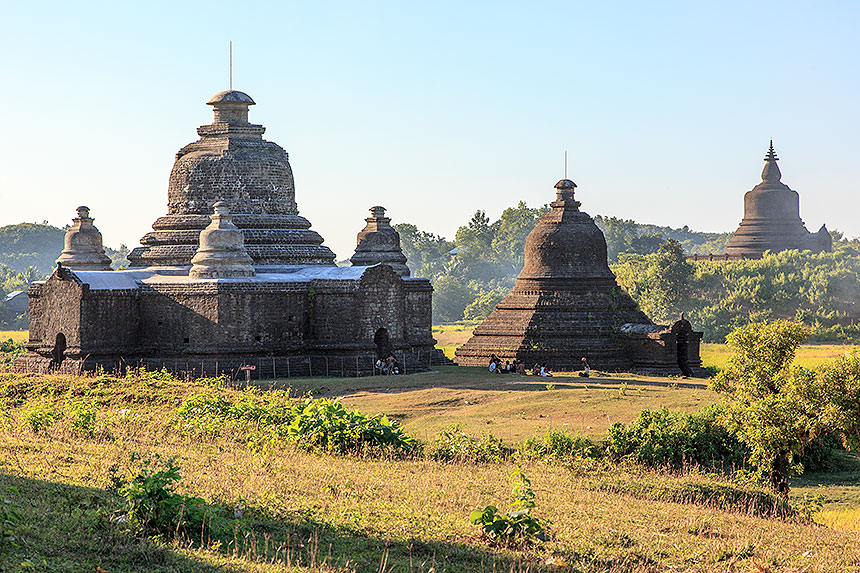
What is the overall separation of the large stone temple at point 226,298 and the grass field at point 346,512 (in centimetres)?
854

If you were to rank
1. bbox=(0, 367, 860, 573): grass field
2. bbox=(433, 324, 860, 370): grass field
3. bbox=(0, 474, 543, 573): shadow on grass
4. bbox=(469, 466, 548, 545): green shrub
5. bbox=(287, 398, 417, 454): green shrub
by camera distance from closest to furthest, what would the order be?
bbox=(0, 474, 543, 573): shadow on grass → bbox=(0, 367, 860, 573): grass field → bbox=(469, 466, 548, 545): green shrub → bbox=(287, 398, 417, 454): green shrub → bbox=(433, 324, 860, 370): grass field

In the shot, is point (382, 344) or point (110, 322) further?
point (382, 344)

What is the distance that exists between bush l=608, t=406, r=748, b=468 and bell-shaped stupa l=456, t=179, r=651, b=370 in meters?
12.9

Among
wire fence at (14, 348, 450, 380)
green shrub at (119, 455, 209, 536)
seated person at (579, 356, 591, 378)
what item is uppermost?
wire fence at (14, 348, 450, 380)

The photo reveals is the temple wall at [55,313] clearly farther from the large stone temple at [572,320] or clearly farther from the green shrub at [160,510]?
the green shrub at [160,510]

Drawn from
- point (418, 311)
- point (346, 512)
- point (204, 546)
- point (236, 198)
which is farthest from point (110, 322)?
point (204, 546)

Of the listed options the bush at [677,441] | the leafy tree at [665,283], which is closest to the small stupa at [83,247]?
the bush at [677,441]

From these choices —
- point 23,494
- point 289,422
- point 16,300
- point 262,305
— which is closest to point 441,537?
point 23,494

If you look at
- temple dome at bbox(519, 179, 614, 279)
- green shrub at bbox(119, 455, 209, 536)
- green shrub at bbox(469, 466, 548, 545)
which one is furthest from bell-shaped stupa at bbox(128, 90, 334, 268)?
green shrub at bbox(119, 455, 209, 536)

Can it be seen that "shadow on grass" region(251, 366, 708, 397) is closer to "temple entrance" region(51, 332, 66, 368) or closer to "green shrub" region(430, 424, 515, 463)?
"temple entrance" region(51, 332, 66, 368)

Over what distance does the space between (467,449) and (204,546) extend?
8676 mm

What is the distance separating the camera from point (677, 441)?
864 inches

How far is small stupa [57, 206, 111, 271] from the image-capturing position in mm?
37219

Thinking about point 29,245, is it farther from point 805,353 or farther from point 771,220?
point 805,353
